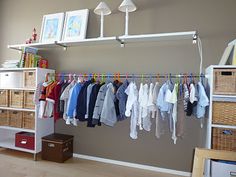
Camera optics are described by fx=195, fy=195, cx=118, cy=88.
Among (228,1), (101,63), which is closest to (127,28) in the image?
(101,63)

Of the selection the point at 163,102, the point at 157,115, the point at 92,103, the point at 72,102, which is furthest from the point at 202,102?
the point at 72,102

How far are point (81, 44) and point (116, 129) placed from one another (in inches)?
58.9

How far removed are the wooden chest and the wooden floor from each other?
0.26 ft

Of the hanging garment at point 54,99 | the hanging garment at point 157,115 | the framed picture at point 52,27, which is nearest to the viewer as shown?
the hanging garment at point 157,115

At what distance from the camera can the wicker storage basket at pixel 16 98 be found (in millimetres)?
3182

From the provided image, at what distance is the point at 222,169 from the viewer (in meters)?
1.92

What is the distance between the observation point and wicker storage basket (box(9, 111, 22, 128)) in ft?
10.6

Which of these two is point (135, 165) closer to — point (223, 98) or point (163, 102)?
point (163, 102)

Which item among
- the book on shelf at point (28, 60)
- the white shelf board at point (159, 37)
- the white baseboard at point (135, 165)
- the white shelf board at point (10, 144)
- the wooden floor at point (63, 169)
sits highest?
the white shelf board at point (159, 37)

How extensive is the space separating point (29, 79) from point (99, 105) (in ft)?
4.34

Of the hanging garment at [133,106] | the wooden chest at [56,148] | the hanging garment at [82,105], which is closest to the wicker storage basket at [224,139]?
the hanging garment at [133,106]

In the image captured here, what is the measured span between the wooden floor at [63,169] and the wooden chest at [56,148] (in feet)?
0.26

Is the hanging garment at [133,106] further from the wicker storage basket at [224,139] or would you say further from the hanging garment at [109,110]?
the wicker storage basket at [224,139]

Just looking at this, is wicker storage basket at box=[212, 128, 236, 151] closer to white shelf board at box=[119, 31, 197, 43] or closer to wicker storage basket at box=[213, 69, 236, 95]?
wicker storage basket at box=[213, 69, 236, 95]
